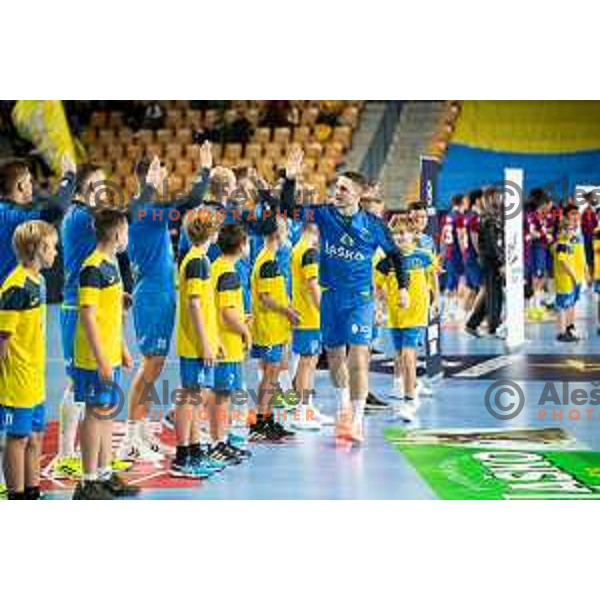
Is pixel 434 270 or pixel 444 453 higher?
pixel 434 270

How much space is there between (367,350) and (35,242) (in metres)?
1.82

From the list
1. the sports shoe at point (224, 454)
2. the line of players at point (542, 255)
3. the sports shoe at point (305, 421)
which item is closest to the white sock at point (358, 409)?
the sports shoe at point (305, 421)

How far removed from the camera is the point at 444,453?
6.14m

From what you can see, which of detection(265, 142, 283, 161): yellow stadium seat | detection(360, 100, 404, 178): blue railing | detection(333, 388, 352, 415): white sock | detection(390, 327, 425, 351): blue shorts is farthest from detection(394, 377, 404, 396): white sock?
detection(265, 142, 283, 161): yellow stadium seat

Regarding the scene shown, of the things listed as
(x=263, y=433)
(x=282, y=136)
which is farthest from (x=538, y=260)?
(x=263, y=433)

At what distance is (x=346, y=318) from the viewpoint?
243 inches

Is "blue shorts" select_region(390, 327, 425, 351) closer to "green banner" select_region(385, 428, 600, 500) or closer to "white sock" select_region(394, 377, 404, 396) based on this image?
"white sock" select_region(394, 377, 404, 396)

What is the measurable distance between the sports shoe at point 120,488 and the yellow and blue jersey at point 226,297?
73cm

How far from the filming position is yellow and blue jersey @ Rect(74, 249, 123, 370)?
5.37 metres

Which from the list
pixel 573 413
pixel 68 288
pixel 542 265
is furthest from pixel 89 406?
pixel 542 265

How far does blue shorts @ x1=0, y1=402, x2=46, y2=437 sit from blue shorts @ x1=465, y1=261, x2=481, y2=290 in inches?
155

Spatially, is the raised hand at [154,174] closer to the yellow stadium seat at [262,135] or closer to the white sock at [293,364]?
the yellow stadium seat at [262,135]
